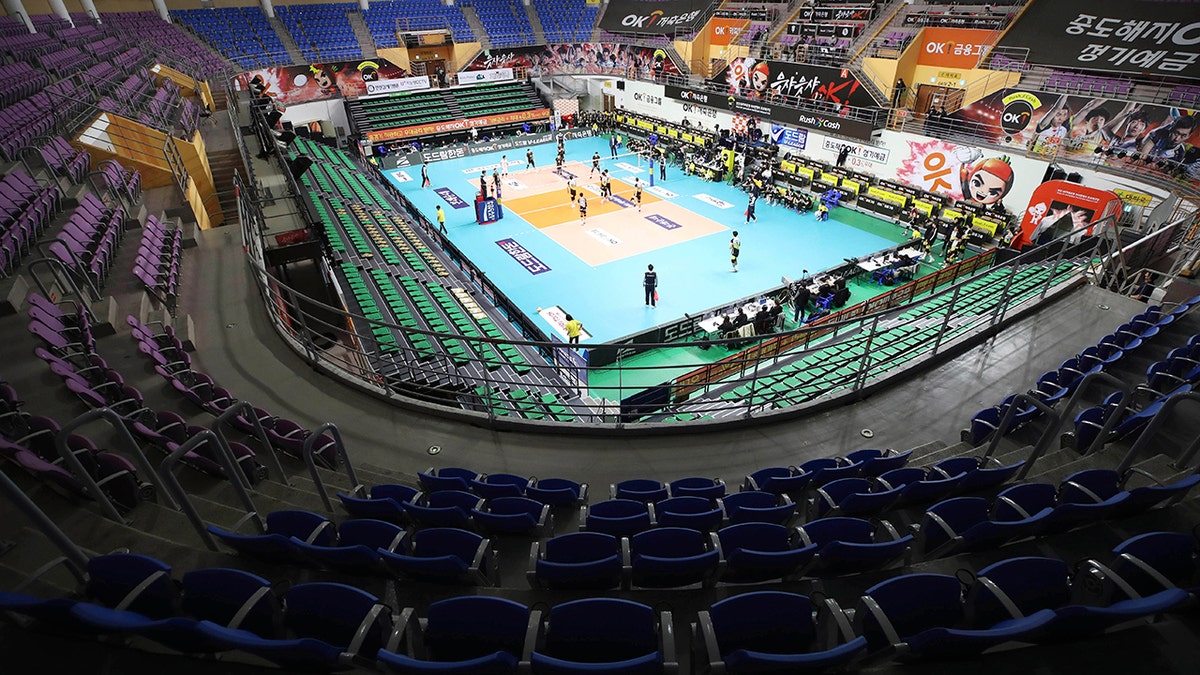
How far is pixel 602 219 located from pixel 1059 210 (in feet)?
46.8

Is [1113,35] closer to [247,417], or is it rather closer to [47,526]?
[247,417]

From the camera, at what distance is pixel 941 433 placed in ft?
19.9

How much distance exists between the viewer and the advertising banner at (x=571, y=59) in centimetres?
3562

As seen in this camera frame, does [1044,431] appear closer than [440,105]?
Yes

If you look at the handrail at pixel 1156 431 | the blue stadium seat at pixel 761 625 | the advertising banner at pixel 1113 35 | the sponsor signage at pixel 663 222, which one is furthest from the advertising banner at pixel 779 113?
the blue stadium seat at pixel 761 625

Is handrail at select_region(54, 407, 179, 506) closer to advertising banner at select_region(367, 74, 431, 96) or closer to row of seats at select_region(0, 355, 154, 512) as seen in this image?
row of seats at select_region(0, 355, 154, 512)

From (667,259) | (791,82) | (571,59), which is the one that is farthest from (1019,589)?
(571,59)

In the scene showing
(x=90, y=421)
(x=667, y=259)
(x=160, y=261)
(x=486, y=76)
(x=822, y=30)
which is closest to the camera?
(x=90, y=421)

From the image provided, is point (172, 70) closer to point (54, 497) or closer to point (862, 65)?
point (54, 497)

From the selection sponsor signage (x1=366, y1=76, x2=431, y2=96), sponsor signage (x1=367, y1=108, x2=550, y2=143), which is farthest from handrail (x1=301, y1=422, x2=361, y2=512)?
sponsor signage (x1=366, y1=76, x2=431, y2=96)

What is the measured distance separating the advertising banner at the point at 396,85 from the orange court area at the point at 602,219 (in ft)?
40.5

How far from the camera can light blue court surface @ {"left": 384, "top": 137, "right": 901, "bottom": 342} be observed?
51.9ft

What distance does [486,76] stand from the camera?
35688mm

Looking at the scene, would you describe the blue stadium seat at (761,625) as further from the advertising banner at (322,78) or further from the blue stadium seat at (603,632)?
the advertising banner at (322,78)
